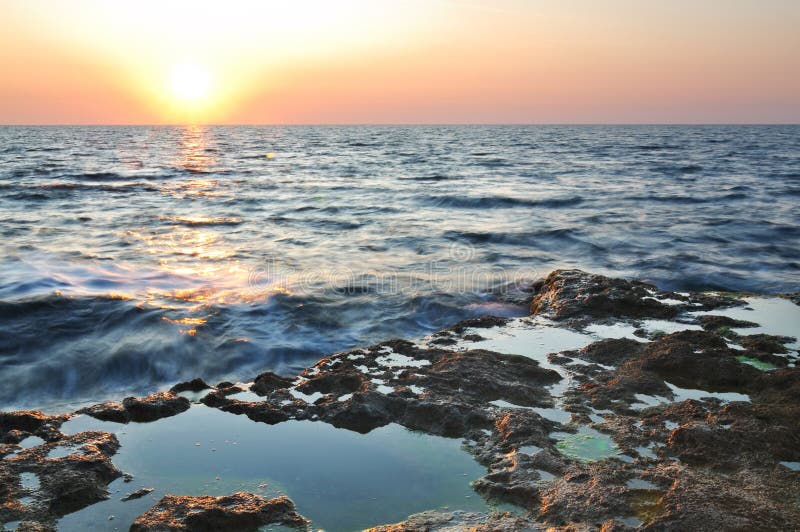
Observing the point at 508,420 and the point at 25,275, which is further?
the point at 25,275

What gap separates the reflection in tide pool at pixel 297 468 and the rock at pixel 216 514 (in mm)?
123

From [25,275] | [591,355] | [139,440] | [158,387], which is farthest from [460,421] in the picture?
[25,275]

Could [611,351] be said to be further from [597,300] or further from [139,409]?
[139,409]

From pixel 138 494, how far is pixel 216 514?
63cm

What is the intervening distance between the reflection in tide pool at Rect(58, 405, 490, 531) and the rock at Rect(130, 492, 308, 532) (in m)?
0.12

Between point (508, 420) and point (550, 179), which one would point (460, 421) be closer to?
point (508, 420)

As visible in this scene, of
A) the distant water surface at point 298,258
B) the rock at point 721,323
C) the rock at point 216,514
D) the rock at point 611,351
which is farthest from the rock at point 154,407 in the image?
the rock at point 721,323

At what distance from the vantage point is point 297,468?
3.67 meters

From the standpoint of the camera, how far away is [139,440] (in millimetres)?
4066

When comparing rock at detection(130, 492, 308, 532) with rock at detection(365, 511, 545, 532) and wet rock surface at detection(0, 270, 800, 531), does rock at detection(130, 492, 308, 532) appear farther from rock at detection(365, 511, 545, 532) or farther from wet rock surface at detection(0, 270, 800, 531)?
rock at detection(365, 511, 545, 532)

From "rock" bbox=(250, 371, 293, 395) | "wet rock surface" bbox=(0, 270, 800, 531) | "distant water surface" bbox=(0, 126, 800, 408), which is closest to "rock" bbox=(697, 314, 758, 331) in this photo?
"wet rock surface" bbox=(0, 270, 800, 531)

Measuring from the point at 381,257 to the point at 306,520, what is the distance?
8.16 meters

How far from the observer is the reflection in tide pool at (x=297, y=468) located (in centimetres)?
324

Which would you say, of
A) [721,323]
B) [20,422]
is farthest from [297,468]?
[721,323]
